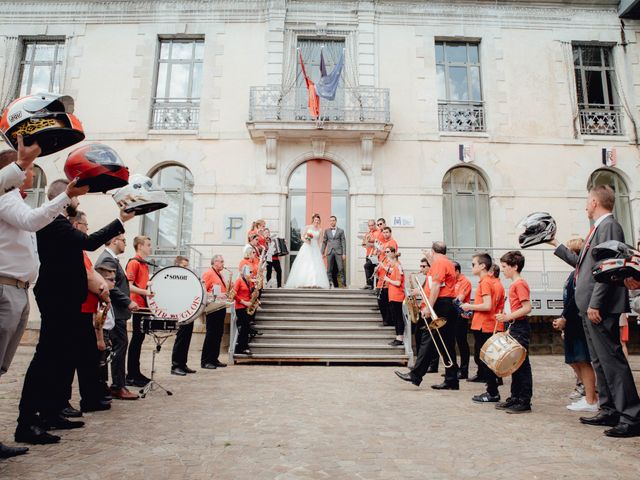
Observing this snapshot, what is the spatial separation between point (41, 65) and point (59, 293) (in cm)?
1335

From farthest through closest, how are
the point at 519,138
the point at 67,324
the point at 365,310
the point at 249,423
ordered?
the point at 519,138 → the point at 365,310 → the point at 249,423 → the point at 67,324

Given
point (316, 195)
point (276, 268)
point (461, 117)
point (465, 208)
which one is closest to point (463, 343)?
point (276, 268)

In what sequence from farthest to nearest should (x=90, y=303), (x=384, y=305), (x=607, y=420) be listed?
(x=384, y=305)
(x=90, y=303)
(x=607, y=420)

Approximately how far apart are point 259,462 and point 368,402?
2.27 metres

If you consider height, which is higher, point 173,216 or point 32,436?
point 173,216

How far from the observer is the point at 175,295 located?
561 centimetres

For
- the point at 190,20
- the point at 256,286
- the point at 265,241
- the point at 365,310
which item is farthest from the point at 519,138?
the point at 190,20

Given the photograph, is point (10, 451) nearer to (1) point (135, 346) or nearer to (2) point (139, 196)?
(2) point (139, 196)

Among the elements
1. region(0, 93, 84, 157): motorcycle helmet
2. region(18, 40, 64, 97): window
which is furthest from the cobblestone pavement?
region(18, 40, 64, 97): window

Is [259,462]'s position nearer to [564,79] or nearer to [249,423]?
[249,423]

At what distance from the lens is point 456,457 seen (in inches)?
123

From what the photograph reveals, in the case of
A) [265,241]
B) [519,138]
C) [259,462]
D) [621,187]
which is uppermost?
[519,138]

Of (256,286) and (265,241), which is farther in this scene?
(265,241)

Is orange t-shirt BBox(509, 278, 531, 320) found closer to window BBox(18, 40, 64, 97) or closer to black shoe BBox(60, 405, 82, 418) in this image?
black shoe BBox(60, 405, 82, 418)
